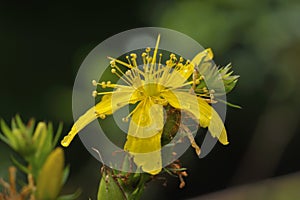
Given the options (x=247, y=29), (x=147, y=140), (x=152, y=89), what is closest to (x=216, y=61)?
(x=247, y=29)

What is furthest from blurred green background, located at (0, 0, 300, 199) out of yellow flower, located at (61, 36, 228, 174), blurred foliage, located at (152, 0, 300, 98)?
yellow flower, located at (61, 36, 228, 174)

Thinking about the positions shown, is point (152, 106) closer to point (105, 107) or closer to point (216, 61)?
point (105, 107)

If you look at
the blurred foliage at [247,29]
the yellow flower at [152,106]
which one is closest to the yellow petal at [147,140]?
the yellow flower at [152,106]

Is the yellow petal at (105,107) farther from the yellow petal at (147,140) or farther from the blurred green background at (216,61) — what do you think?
the blurred green background at (216,61)

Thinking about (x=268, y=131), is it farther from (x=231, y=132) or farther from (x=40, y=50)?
(x=40, y=50)

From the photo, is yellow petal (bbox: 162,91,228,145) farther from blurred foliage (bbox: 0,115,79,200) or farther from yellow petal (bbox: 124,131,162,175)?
blurred foliage (bbox: 0,115,79,200)

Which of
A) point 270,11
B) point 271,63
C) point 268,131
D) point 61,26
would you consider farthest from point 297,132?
point 61,26

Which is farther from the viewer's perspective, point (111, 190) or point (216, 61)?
point (216, 61)
